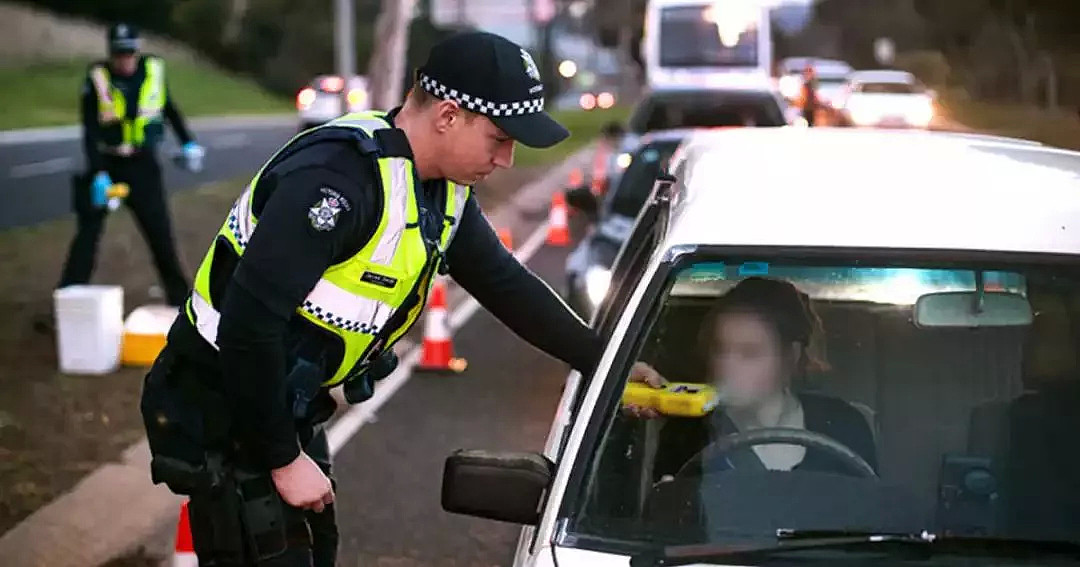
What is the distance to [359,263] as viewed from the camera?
2.97 meters

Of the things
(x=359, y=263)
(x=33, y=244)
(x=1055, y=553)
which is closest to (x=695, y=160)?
(x=359, y=263)

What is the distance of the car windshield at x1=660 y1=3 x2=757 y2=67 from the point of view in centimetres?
2348

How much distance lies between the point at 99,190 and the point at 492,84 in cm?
687

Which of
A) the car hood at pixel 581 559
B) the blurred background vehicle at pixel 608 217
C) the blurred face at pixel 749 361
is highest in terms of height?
the blurred background vehicle at pixel 608 217

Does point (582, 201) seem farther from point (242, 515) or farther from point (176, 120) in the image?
point (242, 515)

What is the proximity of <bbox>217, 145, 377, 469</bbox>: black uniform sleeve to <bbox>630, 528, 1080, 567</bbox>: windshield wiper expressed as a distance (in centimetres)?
79

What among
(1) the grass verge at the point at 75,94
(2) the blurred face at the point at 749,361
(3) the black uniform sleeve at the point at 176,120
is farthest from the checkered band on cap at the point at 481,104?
(1) the grass verge at the point at 75,94

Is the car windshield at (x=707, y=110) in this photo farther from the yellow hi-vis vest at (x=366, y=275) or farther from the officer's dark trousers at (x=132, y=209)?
the yellow hi-vis vest at (x=366, y=275)

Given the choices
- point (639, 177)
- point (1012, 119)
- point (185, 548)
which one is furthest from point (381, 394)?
point (1012, 119)

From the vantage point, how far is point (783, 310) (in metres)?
3.59

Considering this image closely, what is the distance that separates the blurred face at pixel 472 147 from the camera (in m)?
2.99

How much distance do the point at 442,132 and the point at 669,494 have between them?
89 cm

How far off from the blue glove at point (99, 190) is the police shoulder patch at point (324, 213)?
6.87 metres

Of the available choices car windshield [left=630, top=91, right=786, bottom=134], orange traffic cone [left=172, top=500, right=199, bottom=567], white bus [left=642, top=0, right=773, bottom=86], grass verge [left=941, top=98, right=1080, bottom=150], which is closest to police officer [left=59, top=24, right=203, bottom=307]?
car windshield [left=630, top=91, right=786, bottom=134]
